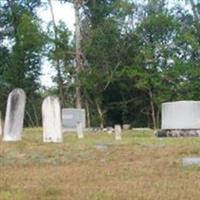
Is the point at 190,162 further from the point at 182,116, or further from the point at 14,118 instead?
the point at 182,116

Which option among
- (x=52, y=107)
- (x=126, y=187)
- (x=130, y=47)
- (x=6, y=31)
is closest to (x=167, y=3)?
(x=130, y=47)

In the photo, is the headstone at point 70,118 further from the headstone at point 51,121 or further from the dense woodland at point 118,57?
the headstone at point 51,121

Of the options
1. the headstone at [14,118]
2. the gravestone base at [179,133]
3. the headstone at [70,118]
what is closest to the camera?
the headstone at [14,118]

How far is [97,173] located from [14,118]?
7771 millimetres

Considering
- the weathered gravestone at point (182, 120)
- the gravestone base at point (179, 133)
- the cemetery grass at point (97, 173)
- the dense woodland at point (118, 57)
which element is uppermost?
the dense woodland at point (118, 57)

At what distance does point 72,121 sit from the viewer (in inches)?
1126

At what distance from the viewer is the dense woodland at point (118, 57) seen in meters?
35.6

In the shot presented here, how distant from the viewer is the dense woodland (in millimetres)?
35625

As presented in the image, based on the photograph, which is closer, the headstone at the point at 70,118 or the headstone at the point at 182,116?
the headstone at the point at 182,116

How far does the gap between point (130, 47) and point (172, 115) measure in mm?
15429

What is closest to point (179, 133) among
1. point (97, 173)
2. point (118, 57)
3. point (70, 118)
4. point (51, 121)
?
point (51, 121)

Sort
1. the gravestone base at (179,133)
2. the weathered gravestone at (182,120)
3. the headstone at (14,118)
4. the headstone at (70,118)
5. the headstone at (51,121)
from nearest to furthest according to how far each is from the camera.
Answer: the headstone at (51,121) → the headstone at (14,118) → the gravestone base at (179,133) → the weathered gravestone at (182,120) → the headstone at (70,118)

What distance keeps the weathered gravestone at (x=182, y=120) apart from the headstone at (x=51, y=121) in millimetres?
6307

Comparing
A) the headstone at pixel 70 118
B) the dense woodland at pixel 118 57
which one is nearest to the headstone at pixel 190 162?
the headstone at pixel 70 118
